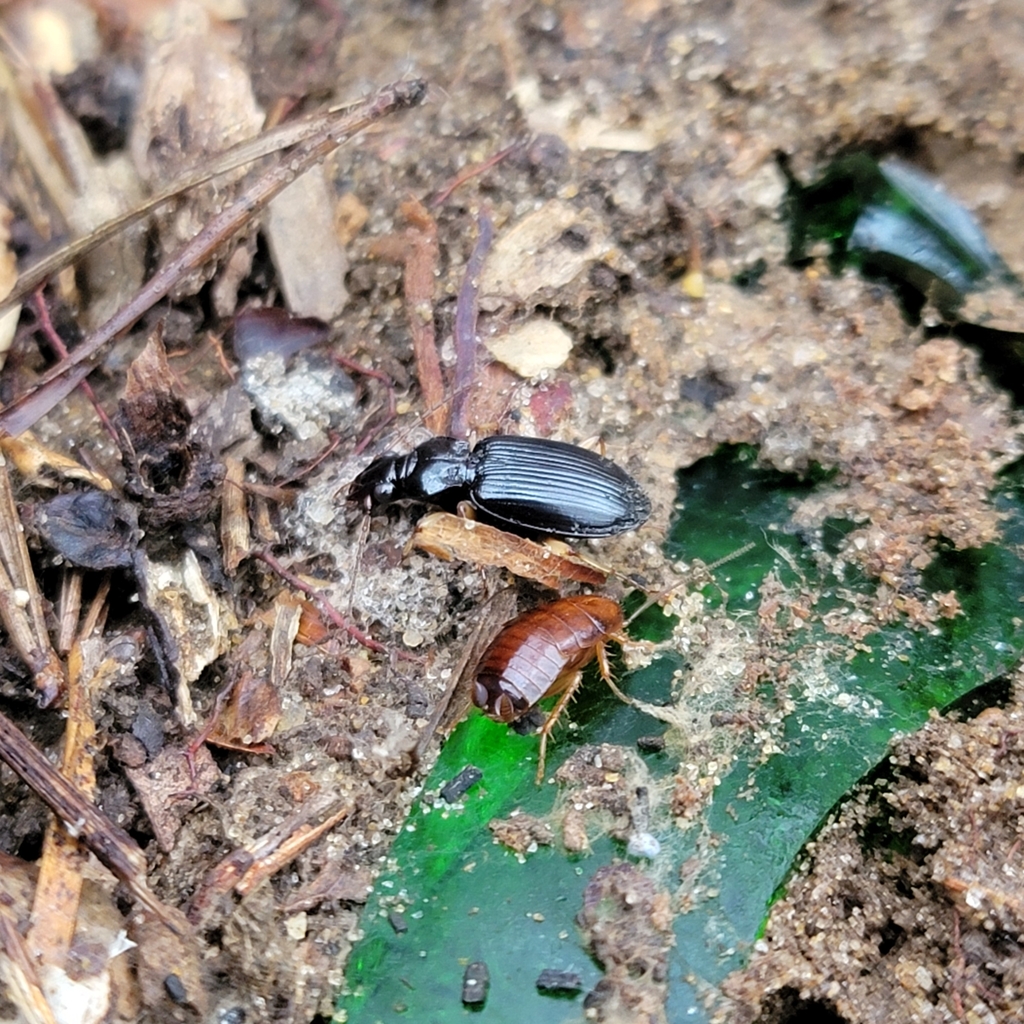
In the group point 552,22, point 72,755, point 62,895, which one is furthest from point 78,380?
point 552,22

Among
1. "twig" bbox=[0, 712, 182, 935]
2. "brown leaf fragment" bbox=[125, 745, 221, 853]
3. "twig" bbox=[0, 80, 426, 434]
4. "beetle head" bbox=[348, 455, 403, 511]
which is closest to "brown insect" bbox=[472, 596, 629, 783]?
"beetle head" bbox=[348, 455, 403, 511]

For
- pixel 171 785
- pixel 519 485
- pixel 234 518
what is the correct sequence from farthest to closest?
pixel 519 485 < pixel 234 518 < pixel 171 785

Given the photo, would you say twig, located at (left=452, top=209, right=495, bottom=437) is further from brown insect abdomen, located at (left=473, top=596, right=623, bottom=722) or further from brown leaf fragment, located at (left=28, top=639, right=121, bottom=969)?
brown leaf fragment, located at (left=28, top=639, right=121, bottom=969)

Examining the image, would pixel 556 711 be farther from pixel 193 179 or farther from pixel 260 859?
pixel 193 179

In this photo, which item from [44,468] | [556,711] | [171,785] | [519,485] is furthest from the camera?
[519,485]

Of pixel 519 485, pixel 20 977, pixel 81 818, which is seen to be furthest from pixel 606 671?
pixel 20 977

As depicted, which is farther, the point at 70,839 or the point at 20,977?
the point at 70,839

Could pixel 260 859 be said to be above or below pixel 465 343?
below

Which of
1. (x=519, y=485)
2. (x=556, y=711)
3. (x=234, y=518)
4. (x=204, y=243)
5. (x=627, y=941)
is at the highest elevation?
(x=204, y=243)
